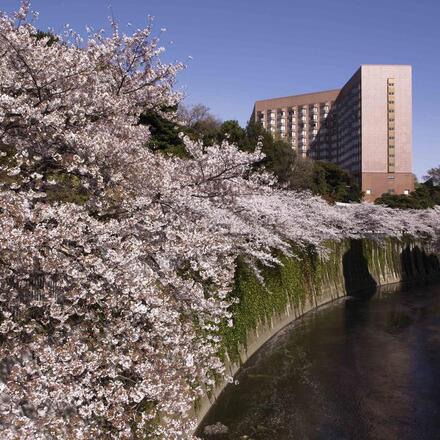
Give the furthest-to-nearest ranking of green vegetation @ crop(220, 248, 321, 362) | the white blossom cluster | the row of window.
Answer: the row of window → green vegetation @ crop(220, 248, 321, 362) → the white blossom cluster

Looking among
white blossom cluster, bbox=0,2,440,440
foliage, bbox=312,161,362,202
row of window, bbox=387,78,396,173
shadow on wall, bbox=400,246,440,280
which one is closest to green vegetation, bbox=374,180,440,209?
foliage, bbox=312,161,362,202

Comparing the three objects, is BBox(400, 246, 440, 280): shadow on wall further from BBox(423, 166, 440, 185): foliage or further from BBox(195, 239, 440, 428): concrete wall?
BBox(423, 166, 440, 185): foliage

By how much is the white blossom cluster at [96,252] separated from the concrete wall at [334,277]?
17.8 ft

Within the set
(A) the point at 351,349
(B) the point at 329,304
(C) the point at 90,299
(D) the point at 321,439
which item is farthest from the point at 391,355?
(C) the point at 90,299

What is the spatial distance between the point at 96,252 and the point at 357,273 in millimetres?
31970

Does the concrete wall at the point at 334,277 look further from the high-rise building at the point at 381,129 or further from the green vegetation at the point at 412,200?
the high-rise building at the point at 381,129

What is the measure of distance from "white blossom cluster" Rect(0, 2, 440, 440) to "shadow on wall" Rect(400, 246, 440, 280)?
3689 cm

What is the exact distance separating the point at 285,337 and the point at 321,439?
378 inches

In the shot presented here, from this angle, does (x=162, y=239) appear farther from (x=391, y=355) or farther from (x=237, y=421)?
(x=391, y=355)

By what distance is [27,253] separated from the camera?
19.1 feet

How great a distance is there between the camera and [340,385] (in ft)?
51.1

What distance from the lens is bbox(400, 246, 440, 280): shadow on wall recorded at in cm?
4378

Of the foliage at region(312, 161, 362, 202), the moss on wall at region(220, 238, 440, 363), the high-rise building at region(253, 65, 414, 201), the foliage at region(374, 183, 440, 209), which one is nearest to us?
the moss on wall at region(220, 238, 440, 363)

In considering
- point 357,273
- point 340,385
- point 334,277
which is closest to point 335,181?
Answer: point 357,273
